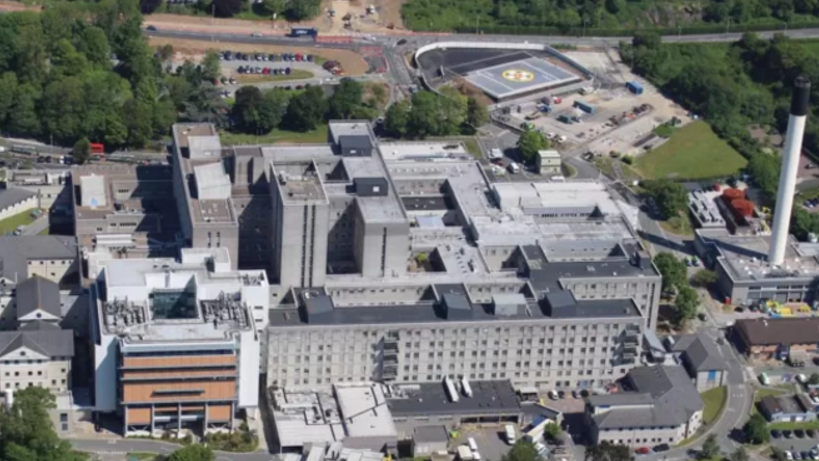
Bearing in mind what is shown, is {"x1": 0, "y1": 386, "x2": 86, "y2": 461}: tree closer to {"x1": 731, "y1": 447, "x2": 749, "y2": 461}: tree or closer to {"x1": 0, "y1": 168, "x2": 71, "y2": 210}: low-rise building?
{"x1": 0, "y1": 168, "x2": 71, "y2": 210}: low-rise building

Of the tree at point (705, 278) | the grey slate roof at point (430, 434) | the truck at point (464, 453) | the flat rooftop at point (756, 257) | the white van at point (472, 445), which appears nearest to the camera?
the truck at point (464, 453)

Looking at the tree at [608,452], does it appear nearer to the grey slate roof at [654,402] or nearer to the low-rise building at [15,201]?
the grey slate roof at [654,402]

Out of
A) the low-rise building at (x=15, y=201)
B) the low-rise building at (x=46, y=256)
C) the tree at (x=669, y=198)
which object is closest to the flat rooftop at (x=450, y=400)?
the low-rise building at (x=46, y=256)

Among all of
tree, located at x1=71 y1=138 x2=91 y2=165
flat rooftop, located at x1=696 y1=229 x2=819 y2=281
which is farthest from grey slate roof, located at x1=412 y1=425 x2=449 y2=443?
tree, located at x1=71 y1=138 x2=91 y2=165

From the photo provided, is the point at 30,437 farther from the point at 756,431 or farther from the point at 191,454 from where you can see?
the point at 756,431

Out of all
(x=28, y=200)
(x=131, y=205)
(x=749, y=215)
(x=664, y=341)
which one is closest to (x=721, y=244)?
(x=749, y=215)

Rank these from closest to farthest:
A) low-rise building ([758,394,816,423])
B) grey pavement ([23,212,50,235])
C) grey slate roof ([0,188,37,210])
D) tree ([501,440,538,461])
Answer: tree ([501,440,538,461])
low-rise building ([758,394,816,423])
grey pavement ([23,212,50,235])
grey slate roof ([0,188,37,210])
